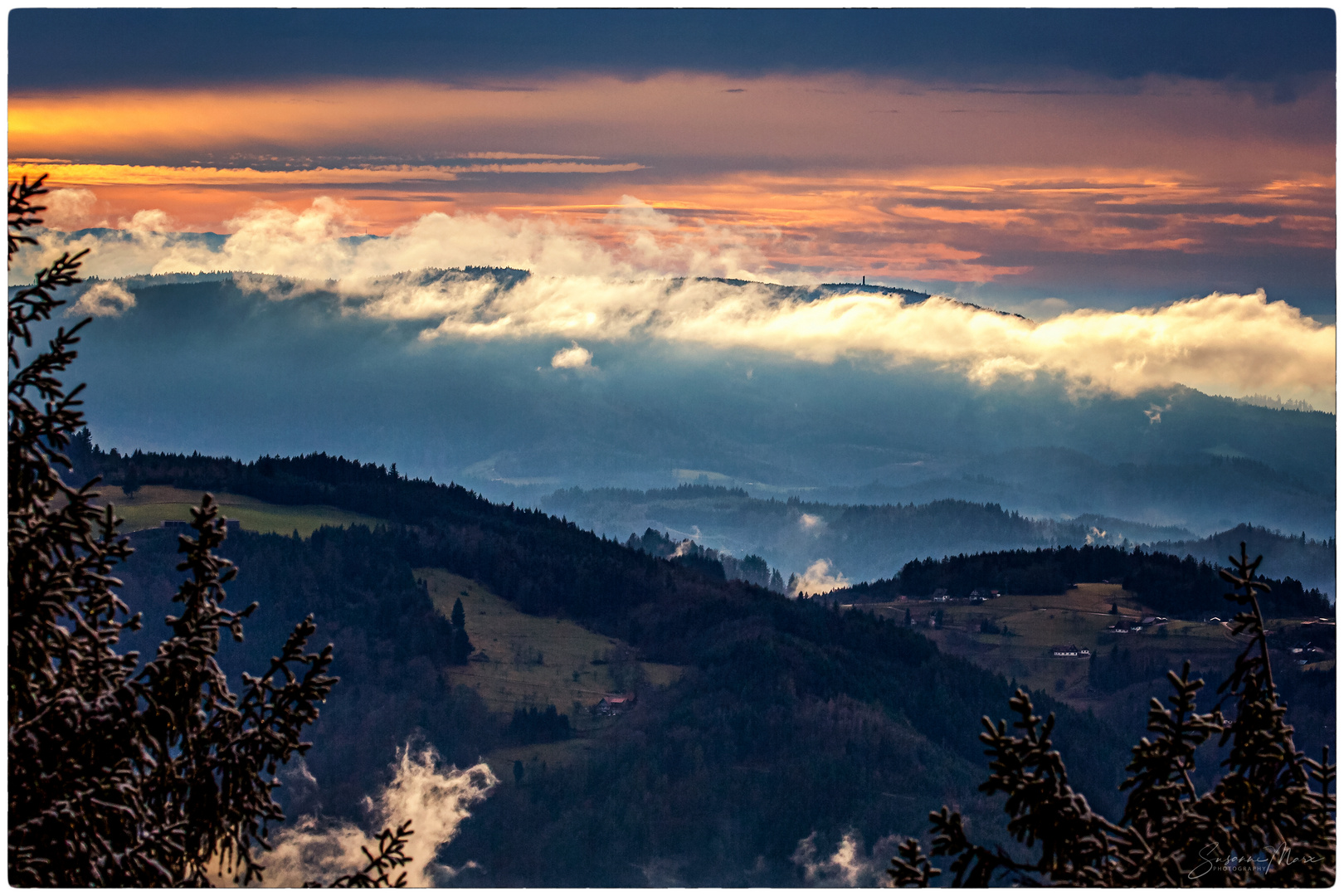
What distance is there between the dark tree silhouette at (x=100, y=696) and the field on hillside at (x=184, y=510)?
161m

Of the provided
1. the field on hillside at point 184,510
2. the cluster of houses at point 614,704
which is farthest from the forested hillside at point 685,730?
the field on hillside at point 184,510

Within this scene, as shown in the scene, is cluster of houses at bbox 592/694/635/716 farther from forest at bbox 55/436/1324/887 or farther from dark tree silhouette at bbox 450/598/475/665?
dark tree silhouette at bbox 450/598/475/665

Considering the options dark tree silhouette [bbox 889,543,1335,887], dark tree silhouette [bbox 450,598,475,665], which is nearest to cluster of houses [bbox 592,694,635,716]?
dark tree silhouette [bbox 450,598,475,665]

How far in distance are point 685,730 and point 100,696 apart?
18126 centimetres

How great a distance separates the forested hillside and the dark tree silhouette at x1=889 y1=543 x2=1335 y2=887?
152868mm

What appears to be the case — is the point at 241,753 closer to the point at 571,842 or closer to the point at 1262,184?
the point at 1262,184

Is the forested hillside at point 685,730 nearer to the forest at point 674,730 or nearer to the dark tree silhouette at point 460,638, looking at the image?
the forest at point 674,730

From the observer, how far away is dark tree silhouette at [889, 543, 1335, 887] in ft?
29.8

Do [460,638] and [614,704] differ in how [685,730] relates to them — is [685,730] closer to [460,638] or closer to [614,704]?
[614,704]

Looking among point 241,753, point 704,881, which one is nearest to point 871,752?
point 704,881

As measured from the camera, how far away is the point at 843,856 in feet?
516

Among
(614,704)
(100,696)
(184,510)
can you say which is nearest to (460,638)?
(614,704)

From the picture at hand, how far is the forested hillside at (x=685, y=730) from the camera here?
167125mm

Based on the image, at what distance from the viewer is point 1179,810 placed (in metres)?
10.1
